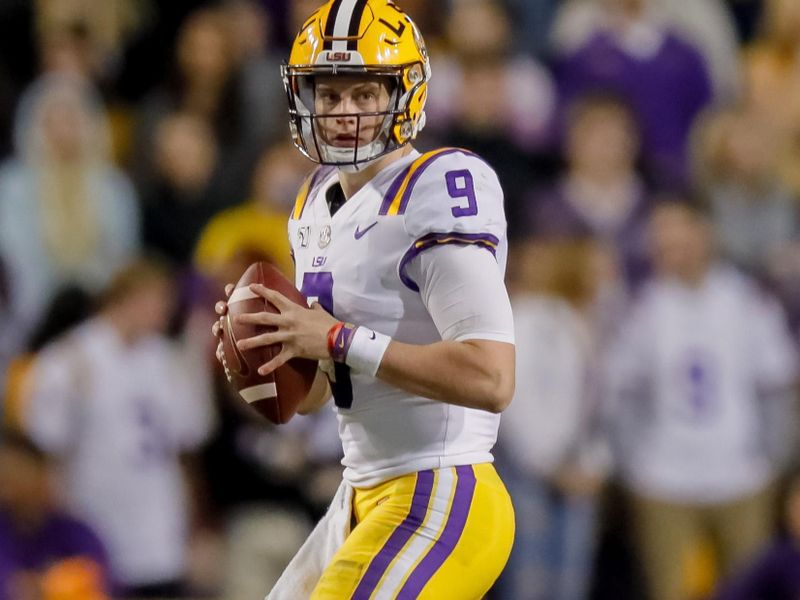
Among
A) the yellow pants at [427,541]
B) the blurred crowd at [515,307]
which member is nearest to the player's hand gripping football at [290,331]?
the yellow pants at [427,541]

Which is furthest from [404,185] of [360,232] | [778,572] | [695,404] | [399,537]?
[695,404]

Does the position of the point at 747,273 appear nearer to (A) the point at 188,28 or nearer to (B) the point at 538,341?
(B) the point at 538,341

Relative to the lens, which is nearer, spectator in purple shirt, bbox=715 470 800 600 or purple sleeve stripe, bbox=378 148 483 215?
purple sleeve stripe, bbox=378 148 483 215

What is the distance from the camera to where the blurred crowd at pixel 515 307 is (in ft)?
20.6

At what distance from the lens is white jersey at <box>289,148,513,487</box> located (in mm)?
3246

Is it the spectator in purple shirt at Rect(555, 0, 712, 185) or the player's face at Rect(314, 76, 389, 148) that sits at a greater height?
the player's face at Rect(314, 76, 389, 148)

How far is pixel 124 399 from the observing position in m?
6.35

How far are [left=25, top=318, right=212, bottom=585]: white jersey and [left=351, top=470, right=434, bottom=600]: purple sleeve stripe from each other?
3.17 m

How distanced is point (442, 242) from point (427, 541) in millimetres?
593

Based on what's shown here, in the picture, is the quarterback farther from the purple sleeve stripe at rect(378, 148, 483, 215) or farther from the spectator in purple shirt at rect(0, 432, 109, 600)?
the spectator in purple shirt at rect(0, 432, 109, 600)

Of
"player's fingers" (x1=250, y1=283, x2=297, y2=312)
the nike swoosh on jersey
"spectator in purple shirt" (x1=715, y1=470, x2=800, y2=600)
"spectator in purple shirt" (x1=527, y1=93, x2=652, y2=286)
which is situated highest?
the nike swoosh on jersey

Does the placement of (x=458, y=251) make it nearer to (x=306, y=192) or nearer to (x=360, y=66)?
(x=360, y=66)

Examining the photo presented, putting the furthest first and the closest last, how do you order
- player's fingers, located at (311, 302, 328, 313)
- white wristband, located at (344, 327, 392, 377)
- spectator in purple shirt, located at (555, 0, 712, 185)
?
spectator in purple shirt, located at (555, 0, 712, 185) → player's fingers, located at (311, 302, 328, 313) → white wristband, located at (344, 327, 392, 377)

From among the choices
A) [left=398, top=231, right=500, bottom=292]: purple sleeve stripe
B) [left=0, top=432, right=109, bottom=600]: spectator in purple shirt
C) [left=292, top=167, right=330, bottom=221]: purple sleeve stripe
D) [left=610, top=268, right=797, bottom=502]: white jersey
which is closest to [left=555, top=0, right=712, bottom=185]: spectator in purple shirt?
[left=610, top=268, right=797, bottom=502]: white jersey
